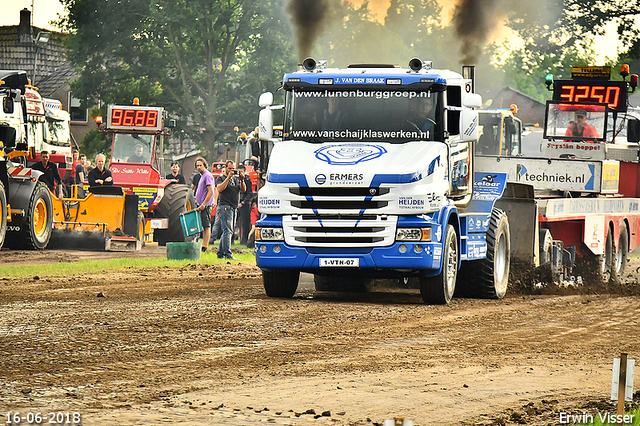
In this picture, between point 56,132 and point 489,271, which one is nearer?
point 489,271

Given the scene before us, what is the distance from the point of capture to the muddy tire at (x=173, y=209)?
80.1 feet

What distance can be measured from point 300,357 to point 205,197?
14217mm

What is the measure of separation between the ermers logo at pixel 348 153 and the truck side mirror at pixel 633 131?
9653 millimetres

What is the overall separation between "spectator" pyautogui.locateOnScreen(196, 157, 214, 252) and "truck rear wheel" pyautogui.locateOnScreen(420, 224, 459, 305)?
9974 mm

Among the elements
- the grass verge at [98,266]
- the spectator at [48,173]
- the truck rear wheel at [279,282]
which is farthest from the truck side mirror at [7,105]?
the truck rear wheel at [279,282]

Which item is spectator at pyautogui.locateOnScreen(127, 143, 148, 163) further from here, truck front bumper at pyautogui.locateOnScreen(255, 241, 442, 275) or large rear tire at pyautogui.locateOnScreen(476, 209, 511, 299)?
truck front bumper at pyautogui.locateOnScreen(255, 241, 442, 275)

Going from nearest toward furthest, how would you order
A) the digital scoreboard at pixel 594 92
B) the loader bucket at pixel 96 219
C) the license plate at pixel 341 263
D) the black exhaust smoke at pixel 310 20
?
1. the license plate at pixel 341 263
2. the digital scoreboard at pixel 594 92
3. the loader bucket at pixel 96 219
4. the black exhaust smoke at pixel 310 20

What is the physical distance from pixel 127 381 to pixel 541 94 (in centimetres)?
11574

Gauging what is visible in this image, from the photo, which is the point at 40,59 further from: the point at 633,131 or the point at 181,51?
the point at 633,131

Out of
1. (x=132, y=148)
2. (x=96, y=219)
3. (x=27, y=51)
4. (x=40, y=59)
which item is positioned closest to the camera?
(x=96, y=219)

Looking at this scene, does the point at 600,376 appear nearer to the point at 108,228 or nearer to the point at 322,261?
the point at 322,261

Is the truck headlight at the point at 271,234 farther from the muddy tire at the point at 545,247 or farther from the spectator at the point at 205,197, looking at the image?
the spectator at the point at 205,197

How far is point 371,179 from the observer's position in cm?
1200

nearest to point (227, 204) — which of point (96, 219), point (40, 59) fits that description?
point (96, 219)
